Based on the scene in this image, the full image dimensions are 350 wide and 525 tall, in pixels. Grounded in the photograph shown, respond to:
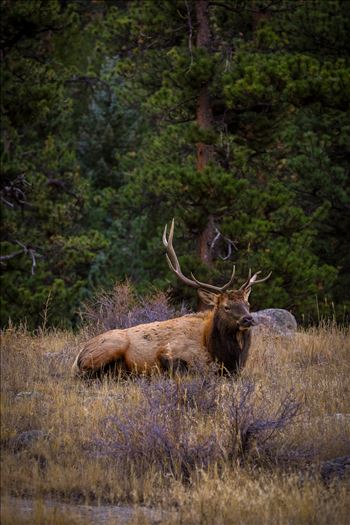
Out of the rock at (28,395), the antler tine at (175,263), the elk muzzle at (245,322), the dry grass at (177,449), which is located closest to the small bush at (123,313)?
the antler tine at (175,263)

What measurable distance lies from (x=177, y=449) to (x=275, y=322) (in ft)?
22.8

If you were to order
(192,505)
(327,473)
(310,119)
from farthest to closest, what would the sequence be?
(310,119), (327,473), (192,505)

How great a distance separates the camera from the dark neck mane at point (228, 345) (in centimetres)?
927

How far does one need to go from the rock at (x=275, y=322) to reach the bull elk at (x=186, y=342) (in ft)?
9.24

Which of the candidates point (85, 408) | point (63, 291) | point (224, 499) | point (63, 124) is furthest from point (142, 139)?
point (224, 499)

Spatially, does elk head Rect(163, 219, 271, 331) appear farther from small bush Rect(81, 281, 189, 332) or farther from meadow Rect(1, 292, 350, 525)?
small bush Rect(81, 281, 189, 332)

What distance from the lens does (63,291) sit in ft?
64.4

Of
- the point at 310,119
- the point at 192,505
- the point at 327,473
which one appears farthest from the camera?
the point at 310,119

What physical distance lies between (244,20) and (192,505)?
634 inches

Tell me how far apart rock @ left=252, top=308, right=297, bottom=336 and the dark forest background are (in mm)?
3375

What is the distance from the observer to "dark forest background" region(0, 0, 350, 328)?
1742 cm

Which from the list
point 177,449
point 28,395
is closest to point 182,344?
point 28,395

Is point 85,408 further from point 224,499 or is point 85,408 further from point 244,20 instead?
point 244,20

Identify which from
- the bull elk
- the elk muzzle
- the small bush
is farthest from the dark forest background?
the elk muzzle
